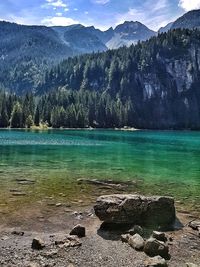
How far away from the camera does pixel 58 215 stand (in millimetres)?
28719

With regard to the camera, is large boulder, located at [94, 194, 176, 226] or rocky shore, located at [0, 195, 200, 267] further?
large boulder, located at [94, 194, 176, 226]

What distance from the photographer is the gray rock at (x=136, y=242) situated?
21.5 m

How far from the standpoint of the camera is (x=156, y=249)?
2081cm

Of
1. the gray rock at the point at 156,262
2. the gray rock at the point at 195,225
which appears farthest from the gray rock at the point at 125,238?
the gray rock at the point at 195,225

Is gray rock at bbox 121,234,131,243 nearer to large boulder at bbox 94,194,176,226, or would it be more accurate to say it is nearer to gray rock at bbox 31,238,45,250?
large boulder at bbox 94,194,176,226

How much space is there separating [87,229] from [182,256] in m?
6.91

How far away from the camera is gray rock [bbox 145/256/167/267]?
19013mm

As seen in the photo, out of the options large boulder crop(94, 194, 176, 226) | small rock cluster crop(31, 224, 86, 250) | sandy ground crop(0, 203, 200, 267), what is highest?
large boulder crop(94, 194, 176, 226)

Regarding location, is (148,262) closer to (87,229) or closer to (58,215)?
(87,229)

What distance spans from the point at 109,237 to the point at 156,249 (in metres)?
3.85

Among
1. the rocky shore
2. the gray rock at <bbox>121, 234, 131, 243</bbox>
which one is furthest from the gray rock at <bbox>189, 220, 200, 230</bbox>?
the gray rock at <bbox>121, 234, 131, 243</bbox>

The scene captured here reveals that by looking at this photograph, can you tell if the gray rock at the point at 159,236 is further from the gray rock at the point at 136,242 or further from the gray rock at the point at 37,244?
the gray rock at the point at 37,244

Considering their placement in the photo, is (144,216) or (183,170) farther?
(183,170)

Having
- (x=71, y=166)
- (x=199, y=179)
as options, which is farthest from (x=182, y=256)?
(x=71, y=166)
